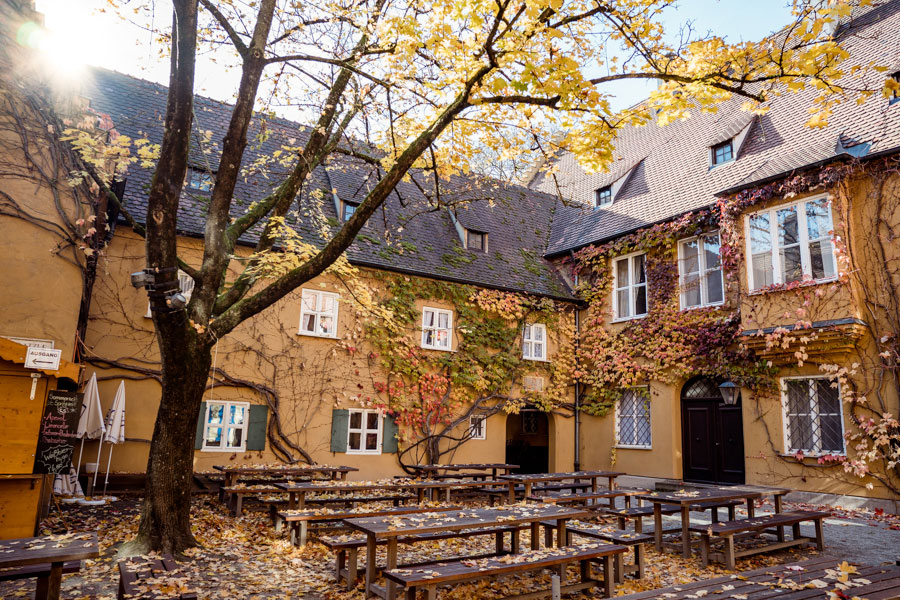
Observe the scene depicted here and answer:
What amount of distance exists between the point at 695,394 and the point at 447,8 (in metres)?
11.4

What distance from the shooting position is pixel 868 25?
14.8 metres

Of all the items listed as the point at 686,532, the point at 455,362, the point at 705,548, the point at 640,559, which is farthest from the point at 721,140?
the point at 640,559

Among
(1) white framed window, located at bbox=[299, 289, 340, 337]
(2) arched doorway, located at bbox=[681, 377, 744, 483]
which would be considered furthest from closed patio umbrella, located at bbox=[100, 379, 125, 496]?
(2) arched doorway, located at bbox=[681, 377, 744, 483]

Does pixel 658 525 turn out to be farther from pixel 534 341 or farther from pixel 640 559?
pixel 534 341

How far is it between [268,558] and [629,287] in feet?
39.8

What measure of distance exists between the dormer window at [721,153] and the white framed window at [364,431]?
36.2 ft

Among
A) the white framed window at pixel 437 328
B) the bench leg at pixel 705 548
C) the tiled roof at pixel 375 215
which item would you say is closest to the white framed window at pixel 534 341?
the tiled roof at pixel 375 215

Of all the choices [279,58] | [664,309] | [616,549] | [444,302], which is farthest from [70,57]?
[664,309]

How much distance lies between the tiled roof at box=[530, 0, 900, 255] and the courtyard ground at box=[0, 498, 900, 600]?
18.4 ft

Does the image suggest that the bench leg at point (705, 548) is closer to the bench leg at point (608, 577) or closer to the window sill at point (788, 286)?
the bench leg at point (608, 577)

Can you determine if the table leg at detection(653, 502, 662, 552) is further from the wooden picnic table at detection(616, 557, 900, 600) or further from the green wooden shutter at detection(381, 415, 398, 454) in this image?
the green wooden shutter at detection(381, 415, 398, 454)

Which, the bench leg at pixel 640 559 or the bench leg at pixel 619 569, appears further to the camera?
the bench leg at pixel 640 559

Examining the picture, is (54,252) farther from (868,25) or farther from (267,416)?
(868,25)

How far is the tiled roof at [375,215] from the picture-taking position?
13508mm
